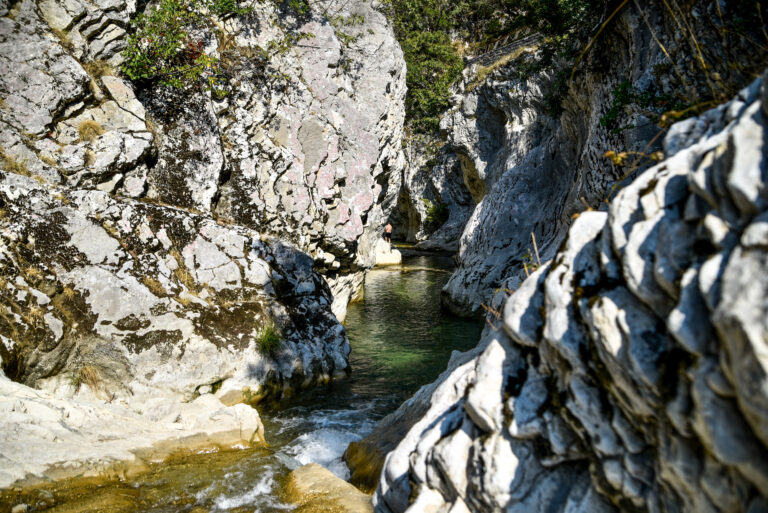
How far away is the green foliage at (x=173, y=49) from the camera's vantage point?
Answer: 1077 cm

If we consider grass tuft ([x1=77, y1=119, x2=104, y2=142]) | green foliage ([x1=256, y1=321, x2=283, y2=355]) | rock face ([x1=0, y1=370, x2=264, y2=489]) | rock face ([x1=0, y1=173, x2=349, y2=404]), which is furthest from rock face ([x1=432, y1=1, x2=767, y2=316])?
grass tuft ([x1=77, y1=119, x2=104, y2=142])

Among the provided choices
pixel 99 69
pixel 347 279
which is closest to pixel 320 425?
pixel 347 279

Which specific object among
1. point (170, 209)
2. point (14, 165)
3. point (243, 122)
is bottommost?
point (170, 209)

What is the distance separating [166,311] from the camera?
28.2 ft

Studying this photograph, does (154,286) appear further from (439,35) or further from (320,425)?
(439,35)

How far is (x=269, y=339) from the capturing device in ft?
30.1

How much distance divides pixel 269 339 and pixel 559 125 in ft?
40.8

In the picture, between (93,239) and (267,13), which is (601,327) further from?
(267,13)

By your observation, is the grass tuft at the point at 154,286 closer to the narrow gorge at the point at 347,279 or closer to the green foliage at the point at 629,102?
the narrow gorge at the point at 347,279

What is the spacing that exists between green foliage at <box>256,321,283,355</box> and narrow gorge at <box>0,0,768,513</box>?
0.05 metres

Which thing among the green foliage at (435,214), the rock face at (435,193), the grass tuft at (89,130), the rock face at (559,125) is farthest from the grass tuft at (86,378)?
Answer: the green foliage at (435,214)

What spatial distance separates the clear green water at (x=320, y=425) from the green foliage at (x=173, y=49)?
27.1 feet

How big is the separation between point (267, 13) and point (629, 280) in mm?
14560

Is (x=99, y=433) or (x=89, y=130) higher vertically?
(x=89, y=130)
